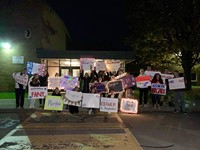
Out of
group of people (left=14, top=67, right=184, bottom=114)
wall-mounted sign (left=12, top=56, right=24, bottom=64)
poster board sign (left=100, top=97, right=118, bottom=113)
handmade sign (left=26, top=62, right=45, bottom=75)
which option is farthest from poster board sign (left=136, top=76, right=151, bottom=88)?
wall-mounted sign (left=12, top=56, right=24, bottom=64)

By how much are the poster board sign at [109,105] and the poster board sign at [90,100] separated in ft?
0.69

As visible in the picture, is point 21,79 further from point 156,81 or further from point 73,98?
point 156,81

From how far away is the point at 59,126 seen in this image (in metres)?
12.7

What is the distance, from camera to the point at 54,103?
52.5 feet

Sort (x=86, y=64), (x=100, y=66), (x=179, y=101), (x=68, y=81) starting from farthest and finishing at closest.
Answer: (x=100, y=66), (x=86, y=64), (x=68, y=81), (x=179, y=101)

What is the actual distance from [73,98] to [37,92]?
1.95 m

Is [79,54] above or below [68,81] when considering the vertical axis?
above

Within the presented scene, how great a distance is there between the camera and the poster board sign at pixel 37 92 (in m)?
16.9

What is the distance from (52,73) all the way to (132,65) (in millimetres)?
16459

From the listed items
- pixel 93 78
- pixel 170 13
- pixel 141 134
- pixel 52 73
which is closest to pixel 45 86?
pixel 93 78

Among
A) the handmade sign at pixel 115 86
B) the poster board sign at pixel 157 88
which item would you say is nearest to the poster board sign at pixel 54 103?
the handmade sign at pixel 115 86

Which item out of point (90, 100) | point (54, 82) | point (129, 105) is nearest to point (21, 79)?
point (54, 82)

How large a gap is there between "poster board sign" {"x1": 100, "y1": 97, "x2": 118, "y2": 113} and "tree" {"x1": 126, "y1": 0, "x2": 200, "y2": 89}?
10.3 meters

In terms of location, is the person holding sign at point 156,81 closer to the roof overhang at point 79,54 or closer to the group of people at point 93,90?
the group of people at point 93,90
